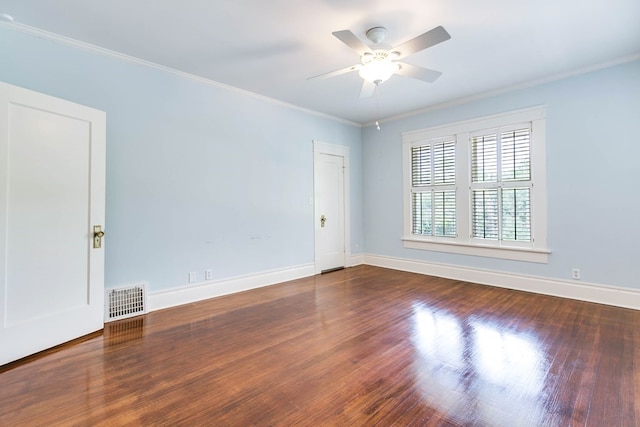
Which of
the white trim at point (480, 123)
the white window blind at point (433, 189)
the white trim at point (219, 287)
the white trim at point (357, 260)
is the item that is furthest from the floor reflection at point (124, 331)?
the white trim at point (480, 123)

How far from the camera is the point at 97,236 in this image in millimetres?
2914

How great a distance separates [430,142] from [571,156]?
198 centimetres

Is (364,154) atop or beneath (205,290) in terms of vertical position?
atop

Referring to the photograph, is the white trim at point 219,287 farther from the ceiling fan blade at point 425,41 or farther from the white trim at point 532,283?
the ceiling fan blade at point 425,41

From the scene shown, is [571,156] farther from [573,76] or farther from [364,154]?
[364,154]

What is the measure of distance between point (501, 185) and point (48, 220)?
212 inches

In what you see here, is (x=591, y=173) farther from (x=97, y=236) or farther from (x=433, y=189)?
(x=97, y=236)

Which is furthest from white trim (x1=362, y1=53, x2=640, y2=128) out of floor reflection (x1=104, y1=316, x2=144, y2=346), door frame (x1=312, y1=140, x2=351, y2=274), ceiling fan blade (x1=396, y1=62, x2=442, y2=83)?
floor reflection (x1=104, y1=316, x2=144, y2=346)

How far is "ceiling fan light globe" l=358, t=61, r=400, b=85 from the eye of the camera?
8.94 ft

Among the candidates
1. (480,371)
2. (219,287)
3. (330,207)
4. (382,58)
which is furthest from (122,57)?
(480,371)

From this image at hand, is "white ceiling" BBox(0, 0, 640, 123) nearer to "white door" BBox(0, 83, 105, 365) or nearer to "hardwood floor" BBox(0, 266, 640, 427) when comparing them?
"white door" BBox(0, 83, 105, 365)

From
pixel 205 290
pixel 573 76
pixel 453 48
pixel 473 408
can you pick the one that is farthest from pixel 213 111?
pixel 573 76

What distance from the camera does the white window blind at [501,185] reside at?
13.9 feet

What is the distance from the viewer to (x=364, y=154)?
623 cm
